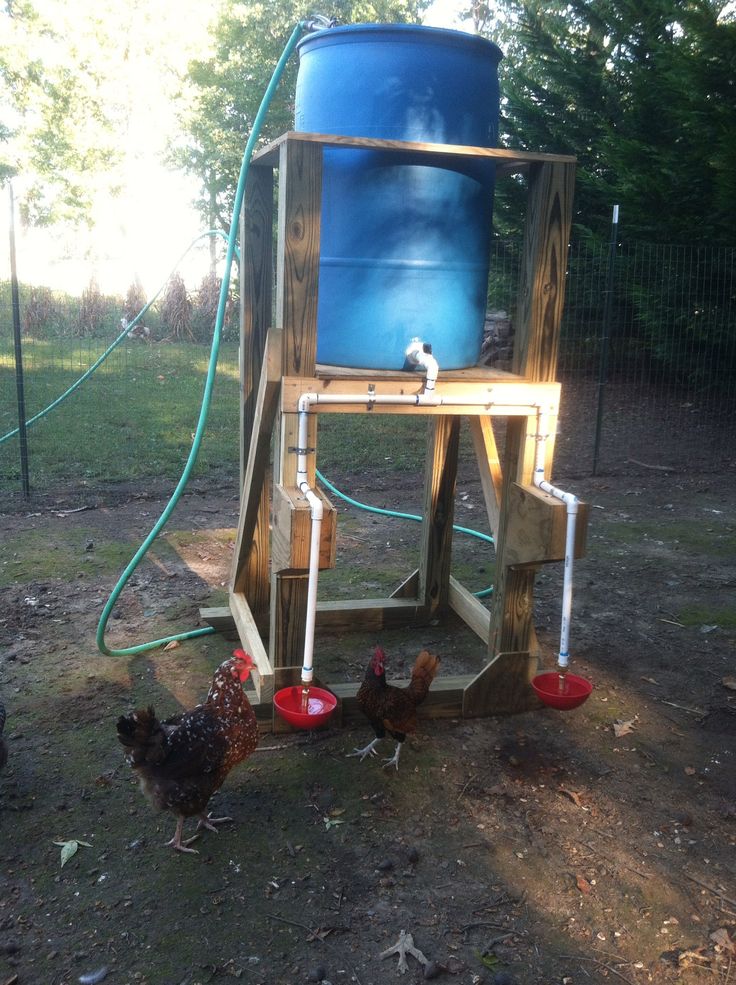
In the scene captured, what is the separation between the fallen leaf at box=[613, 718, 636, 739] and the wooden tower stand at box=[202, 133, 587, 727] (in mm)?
327

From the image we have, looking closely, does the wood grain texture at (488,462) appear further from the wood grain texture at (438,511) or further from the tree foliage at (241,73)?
the tree foliage at (241,73)

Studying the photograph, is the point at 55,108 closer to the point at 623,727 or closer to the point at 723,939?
the point at 623,727

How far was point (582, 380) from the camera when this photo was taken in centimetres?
1078

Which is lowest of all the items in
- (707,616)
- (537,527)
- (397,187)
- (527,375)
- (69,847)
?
(69,847)

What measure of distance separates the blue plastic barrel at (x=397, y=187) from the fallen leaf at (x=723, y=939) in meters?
2.00

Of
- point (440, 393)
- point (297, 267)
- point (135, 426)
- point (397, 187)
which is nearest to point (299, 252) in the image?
point (297, 267)

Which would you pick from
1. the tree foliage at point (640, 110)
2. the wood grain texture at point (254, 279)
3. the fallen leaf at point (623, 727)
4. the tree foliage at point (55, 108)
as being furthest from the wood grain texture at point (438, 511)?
the tree foliage at point (55, 108)

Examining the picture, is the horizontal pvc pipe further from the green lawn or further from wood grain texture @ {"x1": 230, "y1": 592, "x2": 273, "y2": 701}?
the green lawn

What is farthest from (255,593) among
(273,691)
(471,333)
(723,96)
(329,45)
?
(723,96)

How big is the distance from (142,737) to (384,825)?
2.67 feet

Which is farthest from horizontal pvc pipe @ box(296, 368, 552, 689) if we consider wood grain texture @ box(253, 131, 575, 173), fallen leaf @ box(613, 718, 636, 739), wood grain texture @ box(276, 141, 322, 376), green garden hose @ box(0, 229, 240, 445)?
green garden hose @ box(0, 229, 240, 445)

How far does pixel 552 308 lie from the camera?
3209 millimetres

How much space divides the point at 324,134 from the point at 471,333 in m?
0.89

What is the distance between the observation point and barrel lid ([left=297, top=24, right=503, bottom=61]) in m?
2.86
